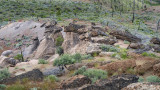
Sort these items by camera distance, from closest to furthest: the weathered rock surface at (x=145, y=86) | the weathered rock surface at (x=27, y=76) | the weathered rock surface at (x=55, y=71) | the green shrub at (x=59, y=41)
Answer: the weathered rock surface at (x=145, y=86) → the weathered rock surface at (x=27, y=76) → the weathered rock surface at (x=55, y=71) → the green shrub at (x=59, y=41)

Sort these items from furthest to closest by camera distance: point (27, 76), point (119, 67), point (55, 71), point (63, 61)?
point (63, 61) < point (55, 71) < point (119, 67) < point (27, 76)

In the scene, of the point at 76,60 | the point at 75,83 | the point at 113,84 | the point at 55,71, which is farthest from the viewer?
the point at 76,60

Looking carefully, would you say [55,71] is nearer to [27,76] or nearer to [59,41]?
[27,76]

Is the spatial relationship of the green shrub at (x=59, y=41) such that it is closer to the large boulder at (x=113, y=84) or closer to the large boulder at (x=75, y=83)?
the large boulder at (x=75, y=83)

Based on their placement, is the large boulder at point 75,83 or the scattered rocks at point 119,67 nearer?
the large boulder at point 75,83

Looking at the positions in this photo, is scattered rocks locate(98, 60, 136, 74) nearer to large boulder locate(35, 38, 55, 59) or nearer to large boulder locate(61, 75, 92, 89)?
large boulder locate(61, 75, 92, 89)

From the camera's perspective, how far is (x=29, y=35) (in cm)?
3441

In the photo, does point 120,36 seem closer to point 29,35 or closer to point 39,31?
point 39,31

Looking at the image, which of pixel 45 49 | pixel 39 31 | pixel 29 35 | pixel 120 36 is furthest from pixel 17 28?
pixel 120 36

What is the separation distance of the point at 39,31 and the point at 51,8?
99.1ft

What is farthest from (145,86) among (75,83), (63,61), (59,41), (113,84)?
(59,41)

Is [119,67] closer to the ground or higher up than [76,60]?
higher up

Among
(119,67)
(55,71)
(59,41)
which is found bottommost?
(59,41)

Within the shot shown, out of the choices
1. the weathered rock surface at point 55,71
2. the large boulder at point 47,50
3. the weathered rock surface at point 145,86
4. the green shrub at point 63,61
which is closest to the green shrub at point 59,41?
the large boulder at point 47,50
